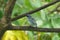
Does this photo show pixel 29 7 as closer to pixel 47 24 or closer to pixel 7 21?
pixel 47 24

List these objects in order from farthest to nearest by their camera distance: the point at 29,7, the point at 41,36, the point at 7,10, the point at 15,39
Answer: the point at 41,36 → the point at 29,7 → the point at 15,39 → the point at 7,10

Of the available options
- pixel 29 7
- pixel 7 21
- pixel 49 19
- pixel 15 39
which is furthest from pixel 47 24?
pixel 7 21

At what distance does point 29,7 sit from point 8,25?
37 cm

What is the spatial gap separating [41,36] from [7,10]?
2.01ft

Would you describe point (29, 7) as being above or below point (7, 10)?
above

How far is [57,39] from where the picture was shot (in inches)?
36.4

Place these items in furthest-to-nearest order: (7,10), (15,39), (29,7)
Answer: (29,7)
(15,39)
(7,10)

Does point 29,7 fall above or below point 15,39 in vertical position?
above

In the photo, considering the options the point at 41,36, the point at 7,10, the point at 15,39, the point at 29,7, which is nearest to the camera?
the point at 7,10

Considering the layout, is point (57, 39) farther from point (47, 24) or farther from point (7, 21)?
point (7, 21)

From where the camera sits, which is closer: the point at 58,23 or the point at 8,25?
the point at 8,25

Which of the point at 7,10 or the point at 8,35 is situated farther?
the point at 8,35

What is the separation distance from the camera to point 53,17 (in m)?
0.88

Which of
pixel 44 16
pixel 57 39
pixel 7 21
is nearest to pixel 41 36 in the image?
pixel 57 39
